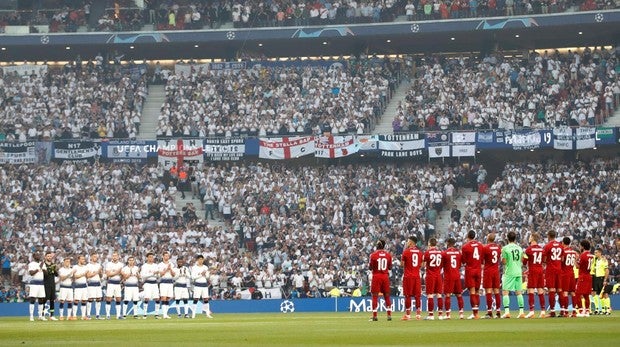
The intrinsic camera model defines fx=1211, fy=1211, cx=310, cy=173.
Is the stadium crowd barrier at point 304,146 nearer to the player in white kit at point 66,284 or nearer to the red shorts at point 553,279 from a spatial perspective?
the player in white kit at point 66,284

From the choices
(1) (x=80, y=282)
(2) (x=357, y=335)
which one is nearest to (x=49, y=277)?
(1) (x=80, y=282)

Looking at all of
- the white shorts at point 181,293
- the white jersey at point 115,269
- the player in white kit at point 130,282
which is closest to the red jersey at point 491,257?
the white shorts at point 181,293

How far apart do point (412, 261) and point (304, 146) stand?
32088 mm

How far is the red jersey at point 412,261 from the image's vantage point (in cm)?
3397

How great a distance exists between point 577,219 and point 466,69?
49.5 feet

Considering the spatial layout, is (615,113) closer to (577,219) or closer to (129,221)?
(577,219)

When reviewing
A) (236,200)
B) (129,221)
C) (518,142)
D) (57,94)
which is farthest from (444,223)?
(57,94)

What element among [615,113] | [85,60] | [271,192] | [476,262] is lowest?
[476,262]

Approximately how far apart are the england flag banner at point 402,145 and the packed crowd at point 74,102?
14.5 meters

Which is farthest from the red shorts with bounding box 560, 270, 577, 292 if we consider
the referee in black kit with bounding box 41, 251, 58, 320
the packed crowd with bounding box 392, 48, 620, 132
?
the packed crowd with bounding box 392, 48, 620, 132

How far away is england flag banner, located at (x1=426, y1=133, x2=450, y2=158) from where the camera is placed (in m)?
64.3

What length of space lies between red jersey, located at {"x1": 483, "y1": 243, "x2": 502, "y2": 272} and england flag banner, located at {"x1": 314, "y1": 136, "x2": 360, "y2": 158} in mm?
31951

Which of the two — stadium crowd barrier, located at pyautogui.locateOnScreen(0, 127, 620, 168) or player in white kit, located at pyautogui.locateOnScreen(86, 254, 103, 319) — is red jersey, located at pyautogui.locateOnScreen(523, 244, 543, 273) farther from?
stadium crowd barrier, located at pyautogui.locateOnScreen(0, 127, 620, 168)

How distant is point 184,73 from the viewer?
73.6m
